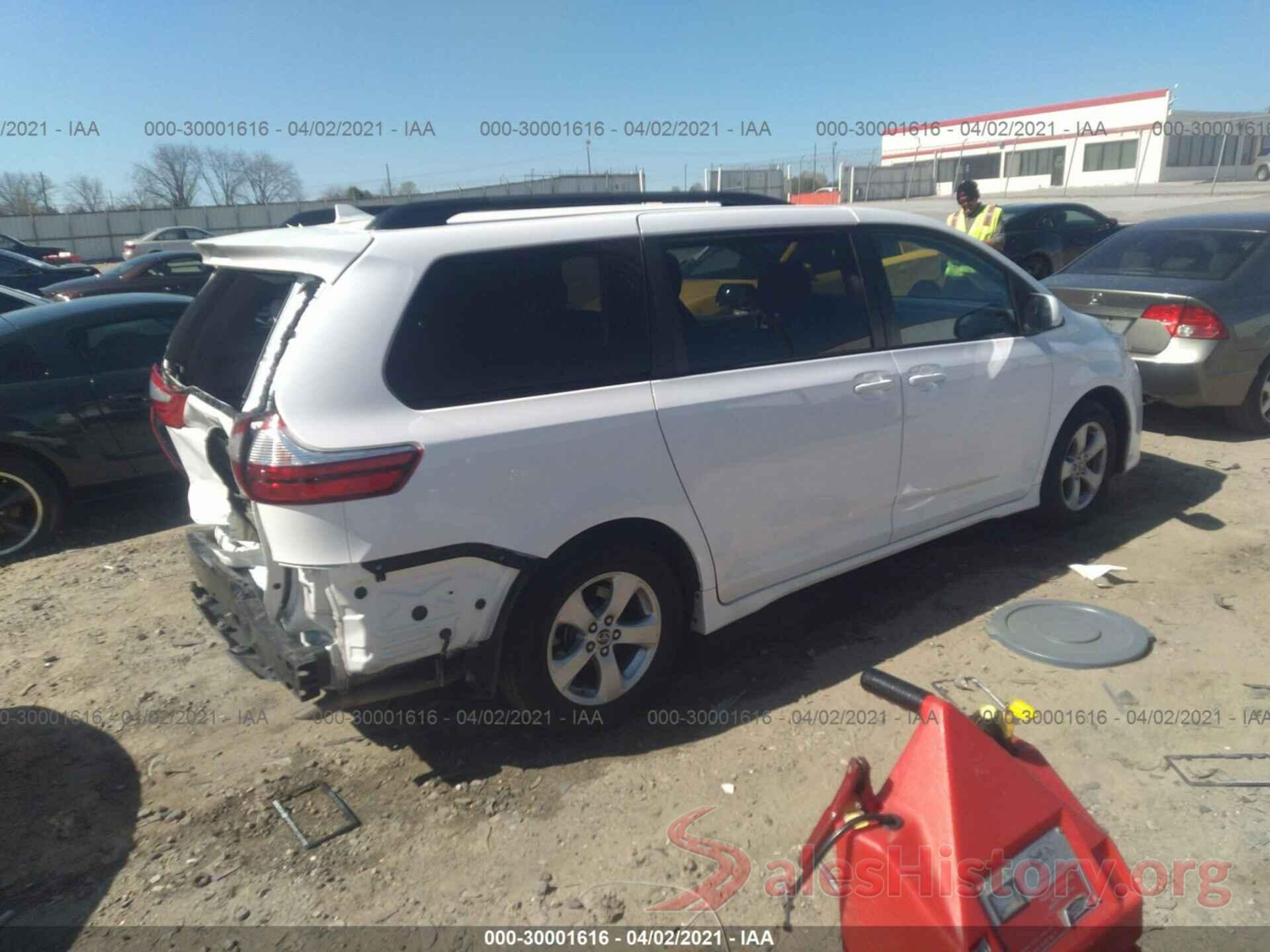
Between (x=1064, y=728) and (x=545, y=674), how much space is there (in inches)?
77.4

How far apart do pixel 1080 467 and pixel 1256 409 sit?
298 centimetres

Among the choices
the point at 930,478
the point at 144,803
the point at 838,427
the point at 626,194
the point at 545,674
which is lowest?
the point at 144,803

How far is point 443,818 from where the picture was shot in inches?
116

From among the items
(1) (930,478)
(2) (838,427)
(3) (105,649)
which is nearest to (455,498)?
(2) (838,427)

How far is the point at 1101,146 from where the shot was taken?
43562 millimetres

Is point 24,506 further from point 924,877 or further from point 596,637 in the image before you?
point 924,877

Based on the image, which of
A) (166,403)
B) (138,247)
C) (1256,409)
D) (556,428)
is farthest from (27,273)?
(1256,409)

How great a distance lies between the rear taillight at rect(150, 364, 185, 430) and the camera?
133 inches

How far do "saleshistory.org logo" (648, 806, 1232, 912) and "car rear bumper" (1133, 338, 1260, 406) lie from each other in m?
4.81

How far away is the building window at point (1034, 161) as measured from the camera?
44.3 meters

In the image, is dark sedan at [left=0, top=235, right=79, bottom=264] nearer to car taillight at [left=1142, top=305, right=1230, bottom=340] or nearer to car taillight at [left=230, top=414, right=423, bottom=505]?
car taillight at [left=230, top=414, right=423, bottom=505]

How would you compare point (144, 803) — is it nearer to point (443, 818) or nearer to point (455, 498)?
point (443, 818)

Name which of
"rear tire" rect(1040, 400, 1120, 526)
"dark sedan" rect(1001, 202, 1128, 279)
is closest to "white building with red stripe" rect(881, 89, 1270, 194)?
"dark sedan" rect(1001, 202, 1128, 279)

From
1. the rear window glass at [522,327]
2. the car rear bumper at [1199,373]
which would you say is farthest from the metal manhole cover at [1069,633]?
the car rear bumper at [1199,373]
